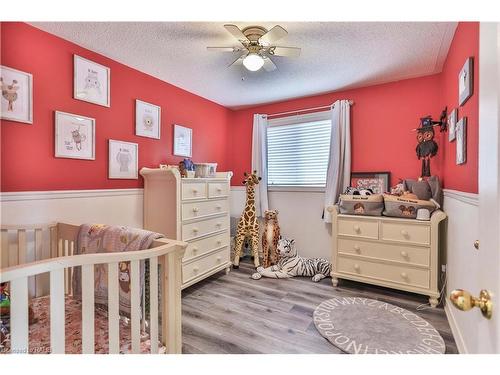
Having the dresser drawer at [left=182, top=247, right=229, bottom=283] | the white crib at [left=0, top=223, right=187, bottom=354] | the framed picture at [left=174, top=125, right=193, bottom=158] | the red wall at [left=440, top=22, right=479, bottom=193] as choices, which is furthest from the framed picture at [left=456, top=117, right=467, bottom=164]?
the framed picture at [left=174, top=125, right=193, bottom=158]

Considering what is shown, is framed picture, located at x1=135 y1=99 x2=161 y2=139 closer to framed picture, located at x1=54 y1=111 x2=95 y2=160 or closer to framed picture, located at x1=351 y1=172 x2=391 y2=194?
framed picture, located at x1=54 y1=111 x2=95 y2=160

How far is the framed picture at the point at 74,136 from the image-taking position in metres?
1.89

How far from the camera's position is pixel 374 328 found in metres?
1.81

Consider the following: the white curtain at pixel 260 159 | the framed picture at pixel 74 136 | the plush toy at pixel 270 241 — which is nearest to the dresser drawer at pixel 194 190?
the framed picture at pixel 74 136

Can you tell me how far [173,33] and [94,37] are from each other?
2.05ft

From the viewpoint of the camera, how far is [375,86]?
2.82m

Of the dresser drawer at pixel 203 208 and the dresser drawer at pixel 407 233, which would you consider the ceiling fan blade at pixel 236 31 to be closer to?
the dresser drawer at pixel 203 208

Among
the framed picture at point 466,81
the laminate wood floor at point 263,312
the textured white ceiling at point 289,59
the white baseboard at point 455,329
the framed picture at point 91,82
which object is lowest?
the laminate wood floor at point 263,312

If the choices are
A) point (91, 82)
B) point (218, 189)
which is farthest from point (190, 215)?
point (91, 82)

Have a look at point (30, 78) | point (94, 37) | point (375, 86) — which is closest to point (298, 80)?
point (375, 86)

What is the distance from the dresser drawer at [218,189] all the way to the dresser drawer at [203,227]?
26 centimetres

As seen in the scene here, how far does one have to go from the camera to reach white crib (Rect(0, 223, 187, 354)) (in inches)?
28.3

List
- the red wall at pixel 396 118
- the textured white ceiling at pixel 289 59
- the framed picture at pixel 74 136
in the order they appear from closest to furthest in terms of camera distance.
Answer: the textured white ceiling at pixel 289 59
the framed picture at pixel 74 136
the red wall at pixel 396 118

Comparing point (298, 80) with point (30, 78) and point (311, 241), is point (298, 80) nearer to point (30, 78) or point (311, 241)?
point (311, 241)
